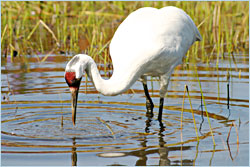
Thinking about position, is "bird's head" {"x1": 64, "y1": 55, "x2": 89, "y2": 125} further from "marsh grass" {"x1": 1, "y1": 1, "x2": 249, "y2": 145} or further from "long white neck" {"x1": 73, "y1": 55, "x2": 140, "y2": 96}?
"marsh grass" {"x1": 1, "y1": 1, "x2": 249, "y2": 145}

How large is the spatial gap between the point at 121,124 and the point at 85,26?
22.6 feet

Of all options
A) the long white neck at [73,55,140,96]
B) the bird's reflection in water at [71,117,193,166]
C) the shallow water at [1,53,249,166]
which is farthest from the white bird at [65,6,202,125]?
the bird's reflection in water at [71,117,193,166]

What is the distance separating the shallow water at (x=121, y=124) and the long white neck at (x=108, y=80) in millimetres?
415

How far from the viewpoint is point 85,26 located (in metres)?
12.9

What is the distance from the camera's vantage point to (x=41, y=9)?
44.6 ft

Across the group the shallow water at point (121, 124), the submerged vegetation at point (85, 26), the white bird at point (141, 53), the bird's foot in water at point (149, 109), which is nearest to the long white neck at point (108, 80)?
the white bird at point (141, 53)

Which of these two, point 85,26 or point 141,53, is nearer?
point 141,53

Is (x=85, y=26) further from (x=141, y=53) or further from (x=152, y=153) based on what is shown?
(x=152, y=153)

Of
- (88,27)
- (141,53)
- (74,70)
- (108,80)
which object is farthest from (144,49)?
(88,27)

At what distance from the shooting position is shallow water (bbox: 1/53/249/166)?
16.8 feet

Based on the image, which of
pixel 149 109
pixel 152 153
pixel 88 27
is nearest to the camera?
pixel 152 153

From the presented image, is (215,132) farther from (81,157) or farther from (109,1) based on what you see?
(109,1)

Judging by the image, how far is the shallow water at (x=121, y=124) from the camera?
5.12 m

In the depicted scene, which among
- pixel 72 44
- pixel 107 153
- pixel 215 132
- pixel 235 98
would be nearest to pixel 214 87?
pixel 235 98
